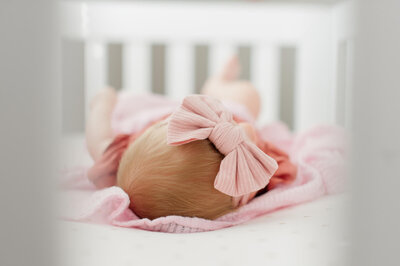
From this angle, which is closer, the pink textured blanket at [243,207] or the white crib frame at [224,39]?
the pink textured blanket at [243,207]

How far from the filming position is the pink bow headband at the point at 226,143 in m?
0.46

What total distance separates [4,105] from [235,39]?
1.17 meters

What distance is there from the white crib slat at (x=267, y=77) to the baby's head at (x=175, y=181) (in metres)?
0.86

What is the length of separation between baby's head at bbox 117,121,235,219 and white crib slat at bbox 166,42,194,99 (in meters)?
0.80

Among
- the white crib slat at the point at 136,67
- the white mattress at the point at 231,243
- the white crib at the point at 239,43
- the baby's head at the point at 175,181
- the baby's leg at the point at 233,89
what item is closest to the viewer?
the white mattress at the point at 231,243

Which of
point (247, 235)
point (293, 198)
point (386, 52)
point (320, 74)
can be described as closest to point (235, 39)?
point (320, 74)

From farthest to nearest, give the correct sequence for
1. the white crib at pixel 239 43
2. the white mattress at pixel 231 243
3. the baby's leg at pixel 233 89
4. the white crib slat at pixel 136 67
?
the white crib slat at pixel 136 67
the baby's leg at pixel 233 89
the white crib at pixel 239 43
the white mattress at pixel 231 243

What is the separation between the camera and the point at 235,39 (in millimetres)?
1304

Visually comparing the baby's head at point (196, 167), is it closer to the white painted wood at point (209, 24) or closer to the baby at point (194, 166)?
the baby at point (194, 166)

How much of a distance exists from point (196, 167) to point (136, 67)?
932 millimetres

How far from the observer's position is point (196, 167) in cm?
48


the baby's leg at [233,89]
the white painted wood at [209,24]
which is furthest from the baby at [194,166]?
the white painted wood at [209,24]

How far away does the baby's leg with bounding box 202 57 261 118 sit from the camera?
3.75ft

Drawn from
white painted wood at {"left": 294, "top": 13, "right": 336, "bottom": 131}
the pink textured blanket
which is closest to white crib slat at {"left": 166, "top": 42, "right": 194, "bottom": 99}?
white painted wood at {"left": 294, "top": 13, "right": 336, "bottom": 131}
